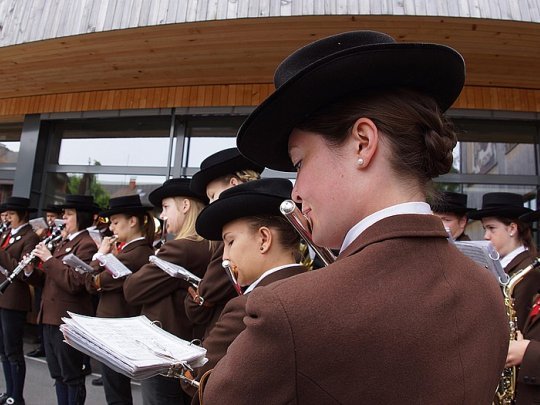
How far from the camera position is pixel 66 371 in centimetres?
395

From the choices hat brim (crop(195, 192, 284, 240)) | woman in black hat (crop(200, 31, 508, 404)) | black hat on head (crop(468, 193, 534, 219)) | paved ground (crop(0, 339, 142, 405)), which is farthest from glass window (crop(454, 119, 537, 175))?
woman in black hat (crop(200, 31, 508, 404))

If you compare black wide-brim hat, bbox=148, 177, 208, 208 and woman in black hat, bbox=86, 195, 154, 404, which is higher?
black wide-brim hat, bbox=148, 177, 208, 208

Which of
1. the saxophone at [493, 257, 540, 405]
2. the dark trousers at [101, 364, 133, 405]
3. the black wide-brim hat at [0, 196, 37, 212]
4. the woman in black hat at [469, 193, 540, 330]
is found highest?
the black wide-brim hat at [0, 196, 37, 212]

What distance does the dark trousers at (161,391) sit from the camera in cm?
299

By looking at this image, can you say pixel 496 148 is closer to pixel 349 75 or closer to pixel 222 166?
pixel 222 166

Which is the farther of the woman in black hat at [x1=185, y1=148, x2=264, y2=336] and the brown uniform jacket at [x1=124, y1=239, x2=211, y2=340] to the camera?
the brown uniform jacket at [x1=124, y1=239, x2=211, y2=340]

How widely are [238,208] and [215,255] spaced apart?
0.68 m

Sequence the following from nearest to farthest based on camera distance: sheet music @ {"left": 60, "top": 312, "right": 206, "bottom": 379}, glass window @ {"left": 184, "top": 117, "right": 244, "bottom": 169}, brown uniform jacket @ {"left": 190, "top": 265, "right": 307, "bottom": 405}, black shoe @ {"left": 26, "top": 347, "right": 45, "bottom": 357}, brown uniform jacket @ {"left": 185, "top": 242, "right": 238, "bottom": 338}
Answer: sheet music @ {"left": 60, "top": 312, "right": 206, "bottom": 379}, brown uniform jacket @ {"left": 190, "top": 265, "right": 307, "bottom": 405}, brown uniform jacket @ {"left": 185, "top": 242, "right": 238, "bottom": 338}, black shoe @ {"left": 26, "top": 347, "right": 45, "bottom": 357}, glass window @ {"left": 184, "top": 117, "right": 244, "bottom": 169}

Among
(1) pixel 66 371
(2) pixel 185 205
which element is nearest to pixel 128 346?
(2) pixel 185 205

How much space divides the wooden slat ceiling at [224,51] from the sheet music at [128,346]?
359 cm

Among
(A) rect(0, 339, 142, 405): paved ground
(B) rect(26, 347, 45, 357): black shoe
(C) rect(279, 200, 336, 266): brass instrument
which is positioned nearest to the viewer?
(C) rect(279, 200, 336, 266): brass instrument

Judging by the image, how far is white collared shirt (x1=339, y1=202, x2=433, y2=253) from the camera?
2.87ft

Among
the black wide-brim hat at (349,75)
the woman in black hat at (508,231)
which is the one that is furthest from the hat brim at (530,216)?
the black wide-brim hat at (349,75)

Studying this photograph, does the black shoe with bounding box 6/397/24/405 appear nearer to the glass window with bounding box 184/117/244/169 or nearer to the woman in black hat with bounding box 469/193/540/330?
the glass window with bounding box 184/117/244/169
